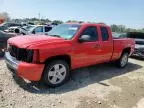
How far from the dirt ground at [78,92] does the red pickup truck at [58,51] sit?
0.41 m

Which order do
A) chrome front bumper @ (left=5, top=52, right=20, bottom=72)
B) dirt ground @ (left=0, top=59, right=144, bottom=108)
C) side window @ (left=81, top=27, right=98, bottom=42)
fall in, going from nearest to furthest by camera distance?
dirt ground @ (left=0, top=59, right=144, bottom=108) → chrome front bumper @ (left=5, top=52, right=20, bottom=72) → side window @ (left=81, top=27, right=98, bottom=42)

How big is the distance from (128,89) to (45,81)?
8.47ft

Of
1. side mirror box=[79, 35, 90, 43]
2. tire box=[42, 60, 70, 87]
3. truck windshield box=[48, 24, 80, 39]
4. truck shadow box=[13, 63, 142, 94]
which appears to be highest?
truck windshield box=[48, 24, 80, 39]

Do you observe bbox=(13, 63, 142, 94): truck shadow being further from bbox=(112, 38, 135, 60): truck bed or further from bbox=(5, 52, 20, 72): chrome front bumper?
bbox=(112, 38, 135, 60): truck bed

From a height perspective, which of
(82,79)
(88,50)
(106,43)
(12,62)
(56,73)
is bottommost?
(82,79)

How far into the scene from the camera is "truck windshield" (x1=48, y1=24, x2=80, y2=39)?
6.40 meters

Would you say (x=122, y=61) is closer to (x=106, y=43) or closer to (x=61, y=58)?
(x=106, y=43)

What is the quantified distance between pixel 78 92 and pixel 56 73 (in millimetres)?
798

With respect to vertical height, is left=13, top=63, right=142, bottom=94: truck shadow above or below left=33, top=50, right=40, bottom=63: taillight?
below

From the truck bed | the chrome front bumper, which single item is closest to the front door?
the truck bed

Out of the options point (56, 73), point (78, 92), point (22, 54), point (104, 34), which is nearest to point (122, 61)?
point (104, 34)

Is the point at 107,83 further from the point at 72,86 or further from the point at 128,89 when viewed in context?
the point at 72,86

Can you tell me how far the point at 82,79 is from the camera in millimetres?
6918

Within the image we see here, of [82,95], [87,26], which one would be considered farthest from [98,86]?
[87,26]
